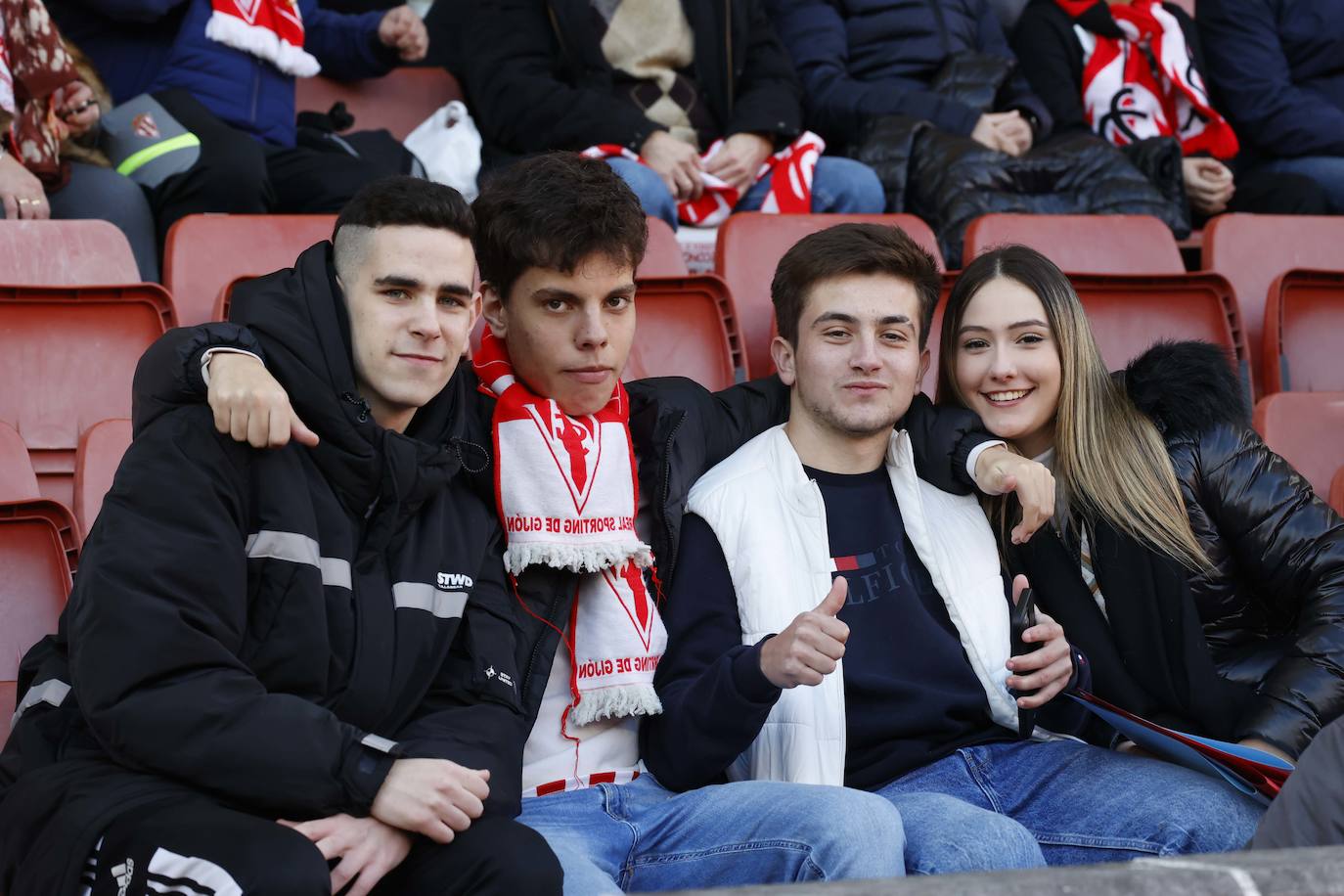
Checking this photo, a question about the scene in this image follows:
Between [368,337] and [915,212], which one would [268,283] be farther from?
[915,212]

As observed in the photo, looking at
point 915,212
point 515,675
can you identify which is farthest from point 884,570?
point 915,212

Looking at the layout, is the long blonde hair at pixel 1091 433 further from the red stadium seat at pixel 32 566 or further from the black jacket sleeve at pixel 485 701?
the red stadium seat at pixel 32 566

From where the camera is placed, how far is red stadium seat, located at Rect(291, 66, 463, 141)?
417cm

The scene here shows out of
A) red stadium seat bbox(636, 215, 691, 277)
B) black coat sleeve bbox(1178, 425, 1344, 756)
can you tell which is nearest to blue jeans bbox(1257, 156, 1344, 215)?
red stadium seat bbox(636, 215, 691, 277)

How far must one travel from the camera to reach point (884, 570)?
2254 millimetres

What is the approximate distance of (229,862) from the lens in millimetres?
1475

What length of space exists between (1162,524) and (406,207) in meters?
1.30

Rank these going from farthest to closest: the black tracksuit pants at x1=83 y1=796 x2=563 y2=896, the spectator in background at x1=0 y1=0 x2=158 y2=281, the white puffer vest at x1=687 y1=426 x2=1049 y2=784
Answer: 1. the spectator in background at x1=0 y1=0 x2=158 y2=281
2. the white puffer vest at x1=687 y1=426 x2=1049 y2=784
3. the black tracksuit pants at x1=83 y1=796 x2=563 y2=896

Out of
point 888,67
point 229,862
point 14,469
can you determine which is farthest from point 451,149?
point 229,862

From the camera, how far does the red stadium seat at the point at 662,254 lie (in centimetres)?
322

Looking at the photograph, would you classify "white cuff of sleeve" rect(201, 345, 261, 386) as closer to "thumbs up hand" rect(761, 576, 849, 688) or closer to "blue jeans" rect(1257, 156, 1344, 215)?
"thumbs up hand" rect(761, 576, 849, 688)

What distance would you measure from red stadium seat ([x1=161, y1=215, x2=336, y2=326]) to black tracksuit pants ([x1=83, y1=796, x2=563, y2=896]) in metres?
1.61

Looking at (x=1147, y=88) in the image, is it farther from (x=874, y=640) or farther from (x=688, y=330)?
(x=874, y=640)

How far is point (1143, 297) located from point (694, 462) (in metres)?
1.58
